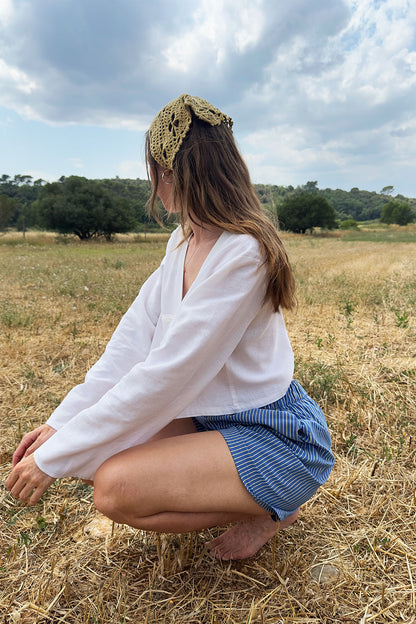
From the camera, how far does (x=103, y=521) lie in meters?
1.97

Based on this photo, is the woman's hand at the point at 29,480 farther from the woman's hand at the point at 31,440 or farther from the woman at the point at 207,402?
the woman's hand at the point at 31,440

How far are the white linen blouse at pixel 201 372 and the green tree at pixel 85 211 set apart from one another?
32432 millimetres

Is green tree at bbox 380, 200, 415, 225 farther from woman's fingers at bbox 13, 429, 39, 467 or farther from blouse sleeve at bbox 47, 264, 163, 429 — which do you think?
woman's fingers at bbox 13, 429, 39, 467

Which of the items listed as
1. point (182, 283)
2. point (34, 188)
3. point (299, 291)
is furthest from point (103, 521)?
point (34, 188)

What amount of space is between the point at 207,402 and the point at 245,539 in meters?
0.60

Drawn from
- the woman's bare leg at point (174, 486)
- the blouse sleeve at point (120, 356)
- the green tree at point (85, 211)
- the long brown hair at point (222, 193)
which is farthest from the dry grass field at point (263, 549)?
the green tree at point (85, 211)

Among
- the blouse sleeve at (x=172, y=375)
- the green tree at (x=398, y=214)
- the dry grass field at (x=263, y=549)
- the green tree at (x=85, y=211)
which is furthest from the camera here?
the green tree at (x=398, y=214)

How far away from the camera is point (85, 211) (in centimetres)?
3331

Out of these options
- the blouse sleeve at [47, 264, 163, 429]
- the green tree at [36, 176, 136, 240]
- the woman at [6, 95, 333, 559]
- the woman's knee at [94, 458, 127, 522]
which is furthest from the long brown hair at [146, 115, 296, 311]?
the green tree at [36, 176, 136, 240]

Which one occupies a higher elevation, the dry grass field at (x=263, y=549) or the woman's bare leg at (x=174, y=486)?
the woman's bare leg at (x=174, y=486)

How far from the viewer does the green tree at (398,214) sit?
232 ft

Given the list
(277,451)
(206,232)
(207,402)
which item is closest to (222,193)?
(206,232)

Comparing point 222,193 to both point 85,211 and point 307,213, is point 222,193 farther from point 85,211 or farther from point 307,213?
point 307,213

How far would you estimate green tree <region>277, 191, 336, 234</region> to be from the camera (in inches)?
2076
